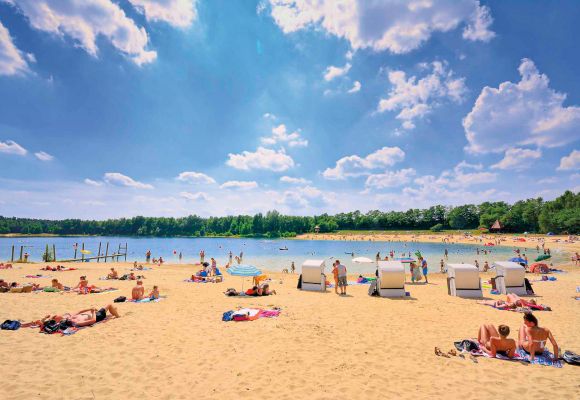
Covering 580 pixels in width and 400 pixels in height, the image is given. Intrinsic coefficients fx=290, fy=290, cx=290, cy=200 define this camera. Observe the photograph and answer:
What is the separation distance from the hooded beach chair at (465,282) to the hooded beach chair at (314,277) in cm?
678

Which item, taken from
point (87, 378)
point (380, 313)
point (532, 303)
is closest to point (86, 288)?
point (87, 378)

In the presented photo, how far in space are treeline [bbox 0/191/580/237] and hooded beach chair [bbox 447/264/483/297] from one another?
8630 cm

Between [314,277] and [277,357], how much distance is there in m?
9.89

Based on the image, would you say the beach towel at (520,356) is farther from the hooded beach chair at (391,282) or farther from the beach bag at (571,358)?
the hooded beach chair at (391,282)

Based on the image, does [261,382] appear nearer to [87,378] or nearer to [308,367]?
[308,367]

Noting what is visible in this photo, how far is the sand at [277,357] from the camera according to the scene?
567 cm

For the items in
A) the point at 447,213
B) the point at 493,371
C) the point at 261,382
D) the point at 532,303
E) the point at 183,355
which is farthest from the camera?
the point at 447,213

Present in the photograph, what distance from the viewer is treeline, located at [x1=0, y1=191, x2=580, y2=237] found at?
300 feet

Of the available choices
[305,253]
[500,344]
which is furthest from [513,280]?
[305,253]

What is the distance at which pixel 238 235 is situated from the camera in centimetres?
15125

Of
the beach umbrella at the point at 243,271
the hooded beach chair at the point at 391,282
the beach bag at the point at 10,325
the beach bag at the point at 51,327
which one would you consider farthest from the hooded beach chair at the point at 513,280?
the beach bag at the point at 10,325

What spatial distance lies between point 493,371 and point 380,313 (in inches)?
199

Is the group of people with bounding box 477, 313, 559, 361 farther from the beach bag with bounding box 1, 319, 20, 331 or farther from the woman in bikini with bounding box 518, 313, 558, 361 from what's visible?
the beach bag with bounding box 1, 319, 20, 331

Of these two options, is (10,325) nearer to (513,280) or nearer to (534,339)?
(534,339)
